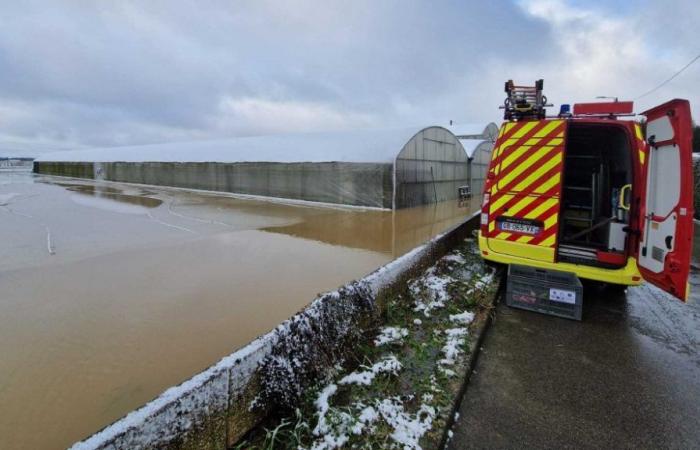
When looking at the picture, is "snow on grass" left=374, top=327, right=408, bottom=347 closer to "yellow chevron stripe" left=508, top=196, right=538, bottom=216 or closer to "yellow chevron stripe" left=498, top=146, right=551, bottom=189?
"yellow chevron stripe" left=508, top=196, right=538, bottom=216

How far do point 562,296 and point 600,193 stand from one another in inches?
81.9

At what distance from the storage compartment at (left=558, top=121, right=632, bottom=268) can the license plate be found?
382 mm

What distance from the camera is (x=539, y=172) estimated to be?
4.08 m

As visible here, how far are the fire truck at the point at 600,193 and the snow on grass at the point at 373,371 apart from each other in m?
2.36

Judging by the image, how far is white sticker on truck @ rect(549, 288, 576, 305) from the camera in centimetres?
368

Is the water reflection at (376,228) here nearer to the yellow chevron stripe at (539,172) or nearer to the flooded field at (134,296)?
the flooded field at (134,296)

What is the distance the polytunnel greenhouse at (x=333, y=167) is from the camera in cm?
1276

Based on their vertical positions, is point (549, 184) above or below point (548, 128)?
below

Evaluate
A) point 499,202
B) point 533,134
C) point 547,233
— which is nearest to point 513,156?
point 533,134

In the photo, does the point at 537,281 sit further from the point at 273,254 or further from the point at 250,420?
the point at 273,254

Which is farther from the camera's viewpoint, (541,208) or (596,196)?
(596,196)

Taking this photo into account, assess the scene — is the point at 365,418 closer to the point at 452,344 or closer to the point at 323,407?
the point at 323,407

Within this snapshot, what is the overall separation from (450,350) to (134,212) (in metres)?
11.6

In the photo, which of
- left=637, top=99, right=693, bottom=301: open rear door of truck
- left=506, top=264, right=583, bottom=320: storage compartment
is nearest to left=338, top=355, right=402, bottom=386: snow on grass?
left=506, top=264, right=583, bottom=320: storage compartment
